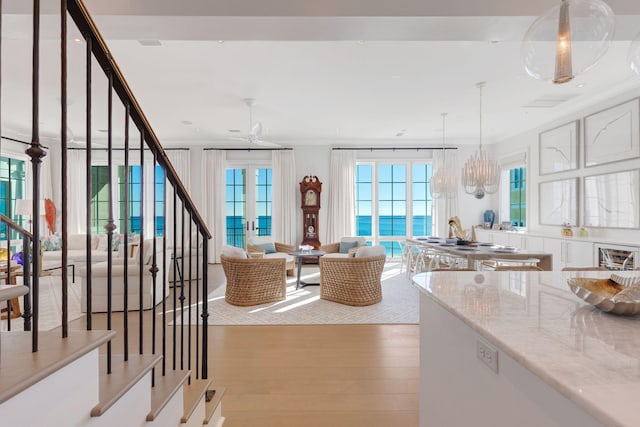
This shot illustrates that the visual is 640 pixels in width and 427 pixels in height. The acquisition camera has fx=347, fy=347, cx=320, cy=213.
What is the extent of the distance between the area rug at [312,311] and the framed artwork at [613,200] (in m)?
2.88

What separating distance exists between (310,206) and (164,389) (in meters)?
6.36

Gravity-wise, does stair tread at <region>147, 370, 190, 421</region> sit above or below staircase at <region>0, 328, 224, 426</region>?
below

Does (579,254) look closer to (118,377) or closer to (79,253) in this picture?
(118,377)

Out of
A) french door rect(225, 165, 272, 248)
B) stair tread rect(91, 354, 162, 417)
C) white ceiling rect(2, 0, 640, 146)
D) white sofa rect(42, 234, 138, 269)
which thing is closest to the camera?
stair tread rect(91, 354, 162, 417)

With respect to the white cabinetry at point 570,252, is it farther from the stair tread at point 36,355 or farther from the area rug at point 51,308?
the area rug at point 51,308

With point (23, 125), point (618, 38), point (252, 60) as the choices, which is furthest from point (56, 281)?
point (618, 38)

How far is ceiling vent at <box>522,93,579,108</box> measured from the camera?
508 cm

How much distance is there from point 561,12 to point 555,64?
22 cm

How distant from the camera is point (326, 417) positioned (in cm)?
217

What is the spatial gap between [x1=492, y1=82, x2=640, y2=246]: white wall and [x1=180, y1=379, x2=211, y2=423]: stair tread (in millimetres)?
5397

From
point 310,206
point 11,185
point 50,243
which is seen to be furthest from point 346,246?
point 11,185

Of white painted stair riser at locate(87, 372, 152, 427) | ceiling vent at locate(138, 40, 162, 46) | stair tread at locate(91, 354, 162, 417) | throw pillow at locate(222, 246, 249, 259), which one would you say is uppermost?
ceiling vent at locate(138, 40, 162, 46)

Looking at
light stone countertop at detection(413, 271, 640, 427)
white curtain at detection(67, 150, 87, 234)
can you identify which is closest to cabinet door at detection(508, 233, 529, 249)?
light stone countertop at detection(413, 271, 640, 427)

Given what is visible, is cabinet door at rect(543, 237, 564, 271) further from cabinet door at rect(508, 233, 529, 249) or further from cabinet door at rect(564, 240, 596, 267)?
cabinet door at rect(508, 233, 529, 249)
